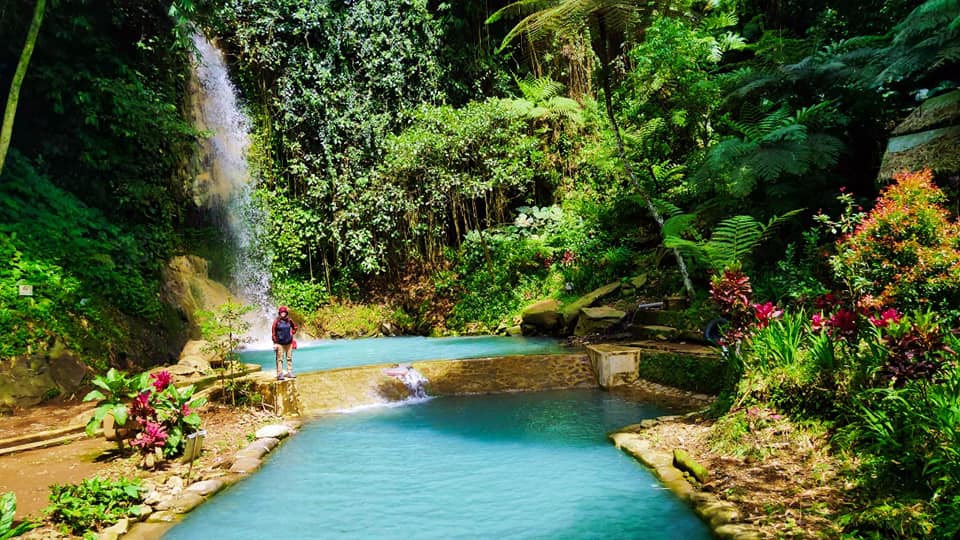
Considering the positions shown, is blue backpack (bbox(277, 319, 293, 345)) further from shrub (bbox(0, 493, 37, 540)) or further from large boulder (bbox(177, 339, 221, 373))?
shrub (bbox(0, 493, 37, 540))

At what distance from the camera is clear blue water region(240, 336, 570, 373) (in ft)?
32.2

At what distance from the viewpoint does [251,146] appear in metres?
15.5

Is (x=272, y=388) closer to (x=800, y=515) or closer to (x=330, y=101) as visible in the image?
(x=800, y=515)

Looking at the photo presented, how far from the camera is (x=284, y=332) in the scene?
7.33 metres

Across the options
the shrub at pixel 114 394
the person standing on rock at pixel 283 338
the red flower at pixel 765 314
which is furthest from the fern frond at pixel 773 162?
the shrub at pixel 114 394

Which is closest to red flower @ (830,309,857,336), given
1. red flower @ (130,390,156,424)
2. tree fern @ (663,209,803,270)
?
tree fern @ (663,209,803,270)

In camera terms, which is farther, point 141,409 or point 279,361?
point 279,361

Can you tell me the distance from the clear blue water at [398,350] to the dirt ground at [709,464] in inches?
131

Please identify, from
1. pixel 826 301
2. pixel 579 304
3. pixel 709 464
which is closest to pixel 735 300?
pixel 826 301

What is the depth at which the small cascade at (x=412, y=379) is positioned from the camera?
26.3 ft

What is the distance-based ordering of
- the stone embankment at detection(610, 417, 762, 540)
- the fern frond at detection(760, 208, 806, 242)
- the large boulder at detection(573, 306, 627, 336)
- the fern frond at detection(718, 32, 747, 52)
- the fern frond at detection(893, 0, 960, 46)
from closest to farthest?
1. the stone embankment at detection(610, 417, 762, 540)
2. the fern frond at detection(893, 0, 960, 46)
3. the fern frond at detection(760, 208, 806, 242)
4. the large boulder at detection(573, 306, 627, 336)
5. the fern frond at detection(718, 32, 747, 52)

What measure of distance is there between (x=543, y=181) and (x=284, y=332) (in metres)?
9.99

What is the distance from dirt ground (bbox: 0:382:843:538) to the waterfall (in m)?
7.84

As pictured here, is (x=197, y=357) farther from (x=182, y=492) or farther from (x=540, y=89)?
(x=540, y=89)
